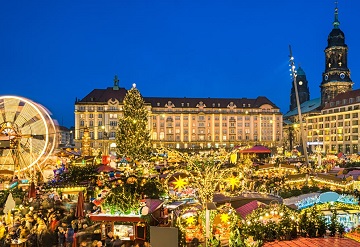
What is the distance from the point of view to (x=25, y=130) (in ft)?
74.2

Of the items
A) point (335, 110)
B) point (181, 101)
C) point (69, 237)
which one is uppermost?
point (181, 101)

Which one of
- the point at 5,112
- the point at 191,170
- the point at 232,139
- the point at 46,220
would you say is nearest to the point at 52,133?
the point at 5,112

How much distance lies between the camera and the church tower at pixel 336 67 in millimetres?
96188

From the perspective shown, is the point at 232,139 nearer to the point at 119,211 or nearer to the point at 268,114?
the point at 268,114

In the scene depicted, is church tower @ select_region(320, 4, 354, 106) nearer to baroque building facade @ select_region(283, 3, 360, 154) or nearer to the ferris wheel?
baroque building facade @ select_region(283, 3, 360, 154)

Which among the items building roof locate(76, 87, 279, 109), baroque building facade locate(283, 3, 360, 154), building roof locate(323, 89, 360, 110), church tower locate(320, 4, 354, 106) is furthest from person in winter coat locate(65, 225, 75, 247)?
church tower locate(320, 4, 354, 106)

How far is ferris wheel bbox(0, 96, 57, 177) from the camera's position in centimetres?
2186

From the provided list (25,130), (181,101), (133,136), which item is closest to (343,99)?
(181,101)

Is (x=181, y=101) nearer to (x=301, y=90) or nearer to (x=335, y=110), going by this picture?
(x=335, y=110)

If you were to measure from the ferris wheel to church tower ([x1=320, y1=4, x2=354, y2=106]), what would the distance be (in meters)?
86.7

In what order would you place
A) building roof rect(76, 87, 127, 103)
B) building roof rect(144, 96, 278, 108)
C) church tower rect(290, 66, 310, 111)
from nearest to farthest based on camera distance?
building roof rect(76, 87, 127, 103)
building roof rect(144, 96, 278, 108)
church tower rect(290, 66, 310, 111)

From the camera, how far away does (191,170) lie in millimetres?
12758

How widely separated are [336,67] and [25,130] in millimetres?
87642

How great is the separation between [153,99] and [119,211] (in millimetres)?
85277
